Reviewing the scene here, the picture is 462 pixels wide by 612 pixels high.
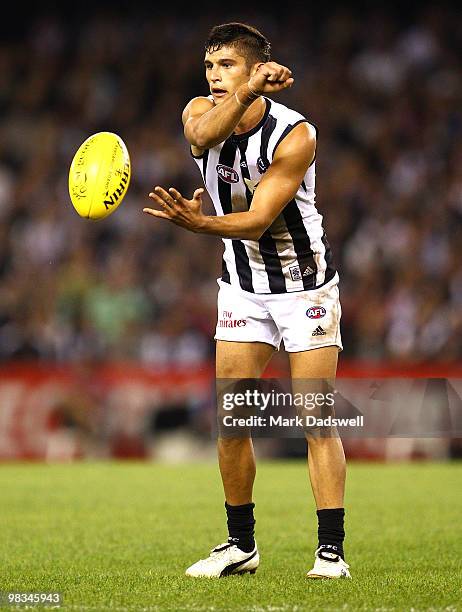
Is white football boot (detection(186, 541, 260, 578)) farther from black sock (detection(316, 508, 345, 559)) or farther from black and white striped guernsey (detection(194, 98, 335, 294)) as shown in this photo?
black and white striped guernsey (detection(194, 98, 335, 294))

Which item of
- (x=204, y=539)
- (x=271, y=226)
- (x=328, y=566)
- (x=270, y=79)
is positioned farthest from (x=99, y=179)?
(x=204, y=539)

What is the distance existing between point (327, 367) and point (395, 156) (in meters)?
10.1

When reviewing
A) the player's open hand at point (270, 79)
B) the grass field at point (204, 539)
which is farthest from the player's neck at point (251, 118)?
the grass field at point (204, 539)

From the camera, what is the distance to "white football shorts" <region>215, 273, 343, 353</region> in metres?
4.85

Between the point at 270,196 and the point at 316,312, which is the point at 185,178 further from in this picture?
the point at 270,196

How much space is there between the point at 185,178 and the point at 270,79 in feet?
35.3

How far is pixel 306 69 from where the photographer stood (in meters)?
16.0

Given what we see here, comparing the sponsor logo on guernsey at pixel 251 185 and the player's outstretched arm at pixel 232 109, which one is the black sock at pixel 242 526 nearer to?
the sponsor logo on guernsey at pixel 251 185

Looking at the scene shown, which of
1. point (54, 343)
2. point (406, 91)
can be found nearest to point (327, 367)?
point (54, 343)

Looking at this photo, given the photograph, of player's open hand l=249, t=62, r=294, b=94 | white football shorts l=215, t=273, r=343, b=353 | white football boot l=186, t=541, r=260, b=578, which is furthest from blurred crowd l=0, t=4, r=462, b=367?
player's open hand l=249, t=62, r=294, b=94

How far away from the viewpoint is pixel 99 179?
489 cm

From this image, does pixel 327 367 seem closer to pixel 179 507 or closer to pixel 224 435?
pixel 224 435

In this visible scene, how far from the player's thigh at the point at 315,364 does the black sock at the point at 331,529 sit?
0.56m

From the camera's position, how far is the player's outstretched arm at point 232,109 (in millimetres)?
4301
